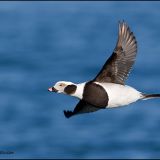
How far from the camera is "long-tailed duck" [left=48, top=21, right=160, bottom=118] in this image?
24.6ft

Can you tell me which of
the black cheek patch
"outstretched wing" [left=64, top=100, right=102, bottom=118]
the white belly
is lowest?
the white belly

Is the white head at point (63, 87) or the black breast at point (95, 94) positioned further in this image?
the white head at point (63, 87)

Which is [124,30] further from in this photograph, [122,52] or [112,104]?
[112,104]

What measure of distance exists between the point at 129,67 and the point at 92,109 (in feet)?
2.02

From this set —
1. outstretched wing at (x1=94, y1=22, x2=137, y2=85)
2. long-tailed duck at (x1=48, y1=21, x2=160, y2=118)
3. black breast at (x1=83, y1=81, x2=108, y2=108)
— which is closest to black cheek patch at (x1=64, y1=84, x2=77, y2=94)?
long-tailed duck at (x1=48, y1=21, x2=160, y2=118)

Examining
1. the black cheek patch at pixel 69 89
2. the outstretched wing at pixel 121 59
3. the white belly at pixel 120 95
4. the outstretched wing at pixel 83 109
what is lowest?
the white belly at pixel 120 95

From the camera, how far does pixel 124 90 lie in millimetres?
7480

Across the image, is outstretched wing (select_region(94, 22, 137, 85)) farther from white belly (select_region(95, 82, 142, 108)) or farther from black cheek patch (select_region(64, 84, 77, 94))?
black cheek patch (select_region(64, 84, 77, 94))

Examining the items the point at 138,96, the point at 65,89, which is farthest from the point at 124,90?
the point at 65,89

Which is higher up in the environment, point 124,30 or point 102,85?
point 124,30

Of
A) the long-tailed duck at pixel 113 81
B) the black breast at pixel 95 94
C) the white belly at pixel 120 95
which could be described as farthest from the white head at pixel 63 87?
the white belly at pixel 120 95

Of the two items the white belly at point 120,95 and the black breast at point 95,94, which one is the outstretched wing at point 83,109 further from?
the white belly at point 120,95

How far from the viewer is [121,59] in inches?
301

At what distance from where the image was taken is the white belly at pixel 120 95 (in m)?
7.38
